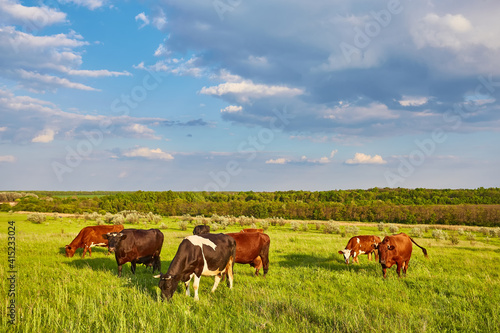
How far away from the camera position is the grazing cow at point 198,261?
25.7ft

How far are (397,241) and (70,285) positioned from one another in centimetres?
1240

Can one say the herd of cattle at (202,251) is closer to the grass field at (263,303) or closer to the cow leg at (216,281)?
the cow leg at (216,281)

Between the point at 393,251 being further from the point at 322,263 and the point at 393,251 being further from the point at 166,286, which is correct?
the point at 166,286

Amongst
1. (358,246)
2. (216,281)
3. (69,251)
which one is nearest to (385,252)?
(358,246)

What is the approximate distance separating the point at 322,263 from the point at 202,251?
8.95 metres

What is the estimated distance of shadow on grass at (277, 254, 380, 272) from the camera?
14172 millimetres

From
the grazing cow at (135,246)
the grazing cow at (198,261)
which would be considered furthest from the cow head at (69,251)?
the grazing cow at (198,261)

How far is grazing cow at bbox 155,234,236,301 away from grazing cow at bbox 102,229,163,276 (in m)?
4.43

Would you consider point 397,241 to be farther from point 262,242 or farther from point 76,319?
point 76,319

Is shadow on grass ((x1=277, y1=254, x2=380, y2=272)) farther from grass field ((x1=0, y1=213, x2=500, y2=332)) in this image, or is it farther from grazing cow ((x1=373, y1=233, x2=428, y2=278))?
grazing cow ((x1=373, y1=233, x2=428, y2=278))

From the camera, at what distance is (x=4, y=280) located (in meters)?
9.42

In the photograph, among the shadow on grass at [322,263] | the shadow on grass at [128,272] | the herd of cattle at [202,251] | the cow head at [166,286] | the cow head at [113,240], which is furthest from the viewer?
the shadow on grass at [322,263]

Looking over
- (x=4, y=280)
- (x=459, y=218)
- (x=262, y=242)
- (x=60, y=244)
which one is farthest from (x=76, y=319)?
(x=459, y=218)

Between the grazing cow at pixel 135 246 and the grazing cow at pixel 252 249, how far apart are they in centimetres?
368
